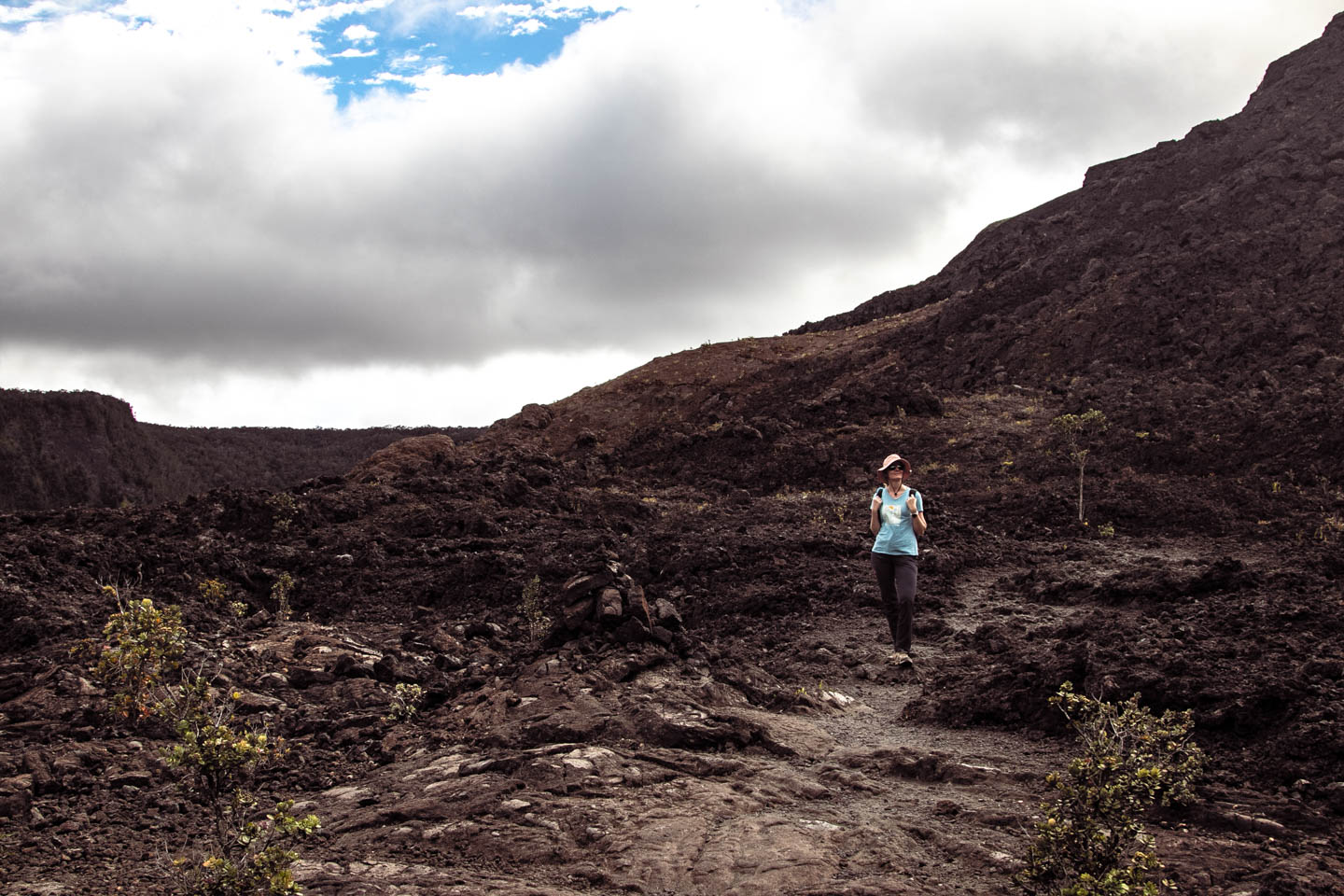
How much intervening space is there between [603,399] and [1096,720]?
79.7 ft

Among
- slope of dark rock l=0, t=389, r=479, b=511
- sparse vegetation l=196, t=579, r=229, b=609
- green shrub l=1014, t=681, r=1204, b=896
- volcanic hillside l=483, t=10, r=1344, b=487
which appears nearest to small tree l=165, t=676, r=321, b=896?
green shrub l=1014, t=681, r=1204, b=896

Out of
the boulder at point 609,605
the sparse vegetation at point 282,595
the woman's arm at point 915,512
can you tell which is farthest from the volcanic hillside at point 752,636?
the woman's arm at point 915,512

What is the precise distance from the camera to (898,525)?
8.08m

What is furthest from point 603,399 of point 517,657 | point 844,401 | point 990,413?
point 517,657

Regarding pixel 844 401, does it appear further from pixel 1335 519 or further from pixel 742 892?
pixel 742 892

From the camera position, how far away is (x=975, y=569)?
473 inches

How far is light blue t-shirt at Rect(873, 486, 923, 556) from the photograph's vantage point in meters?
8.03

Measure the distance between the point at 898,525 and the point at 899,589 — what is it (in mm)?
565

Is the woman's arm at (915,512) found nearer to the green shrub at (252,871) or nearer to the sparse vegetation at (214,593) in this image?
Result: the green shrub at (252,871)

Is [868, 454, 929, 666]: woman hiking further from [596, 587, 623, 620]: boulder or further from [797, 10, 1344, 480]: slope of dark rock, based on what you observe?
[797, 10, 1344, 480]: slope of dark rock

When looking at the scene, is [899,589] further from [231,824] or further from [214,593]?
[214,593]

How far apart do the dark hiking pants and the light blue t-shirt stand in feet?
0.23

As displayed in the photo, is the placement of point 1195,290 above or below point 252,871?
above

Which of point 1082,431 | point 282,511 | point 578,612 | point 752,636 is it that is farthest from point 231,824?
point 1082,431
